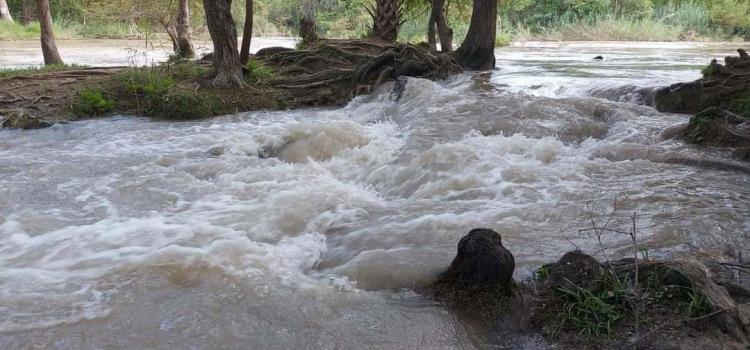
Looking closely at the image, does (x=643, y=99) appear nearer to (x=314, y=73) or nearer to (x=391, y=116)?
(x=391, y=116)

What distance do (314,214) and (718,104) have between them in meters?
5.91

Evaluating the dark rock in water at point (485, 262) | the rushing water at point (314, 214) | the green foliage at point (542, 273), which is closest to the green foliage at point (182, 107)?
the rushing water at point (314, 214)

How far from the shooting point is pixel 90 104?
9.39 m

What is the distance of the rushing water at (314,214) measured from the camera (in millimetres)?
3191

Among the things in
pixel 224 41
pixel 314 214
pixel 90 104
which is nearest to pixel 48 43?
pixel 90 104

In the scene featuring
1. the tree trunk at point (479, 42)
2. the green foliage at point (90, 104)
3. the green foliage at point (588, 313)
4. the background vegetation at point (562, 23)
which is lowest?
the green foliage at point (588, 313)

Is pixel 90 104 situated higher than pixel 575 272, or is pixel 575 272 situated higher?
pixel 90 104

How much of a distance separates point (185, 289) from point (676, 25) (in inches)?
1323

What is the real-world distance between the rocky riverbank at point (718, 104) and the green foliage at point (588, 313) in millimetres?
4163

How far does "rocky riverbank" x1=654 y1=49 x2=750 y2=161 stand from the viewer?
648 centimetres

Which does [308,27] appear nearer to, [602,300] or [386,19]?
[386,19]

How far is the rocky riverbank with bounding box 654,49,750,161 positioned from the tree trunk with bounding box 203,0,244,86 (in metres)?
6.79

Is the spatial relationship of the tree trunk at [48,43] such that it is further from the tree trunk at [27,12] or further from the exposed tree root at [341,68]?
the tree trunk at [27,12]

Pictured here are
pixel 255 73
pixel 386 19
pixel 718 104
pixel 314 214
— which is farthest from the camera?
pixel 386 19
